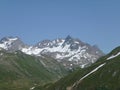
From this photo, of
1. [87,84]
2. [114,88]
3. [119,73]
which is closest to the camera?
[114,88]

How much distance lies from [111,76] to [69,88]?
28957mm

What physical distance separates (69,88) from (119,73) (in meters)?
33.8

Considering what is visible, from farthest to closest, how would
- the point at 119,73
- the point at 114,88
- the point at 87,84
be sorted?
the point at 87,84, the point at 119,73, the point at 114,88

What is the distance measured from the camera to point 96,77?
18200 cm

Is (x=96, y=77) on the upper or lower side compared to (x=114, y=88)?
upper

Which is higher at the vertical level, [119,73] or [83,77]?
[83,77]

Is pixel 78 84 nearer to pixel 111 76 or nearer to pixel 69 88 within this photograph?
pixel 69 88

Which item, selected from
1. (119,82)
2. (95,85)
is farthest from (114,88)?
(95,85)

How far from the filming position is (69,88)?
19262cm

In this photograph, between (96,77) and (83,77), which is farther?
(83,77)

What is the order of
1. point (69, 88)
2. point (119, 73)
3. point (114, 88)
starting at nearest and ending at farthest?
point (114, 88) → point (119, 73) → point (69, 88)

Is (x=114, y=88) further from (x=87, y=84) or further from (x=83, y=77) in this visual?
(x=83, y=77)

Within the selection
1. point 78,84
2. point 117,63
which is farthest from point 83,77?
point 117,63

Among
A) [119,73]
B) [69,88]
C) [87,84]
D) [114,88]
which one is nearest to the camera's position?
[114,88]
